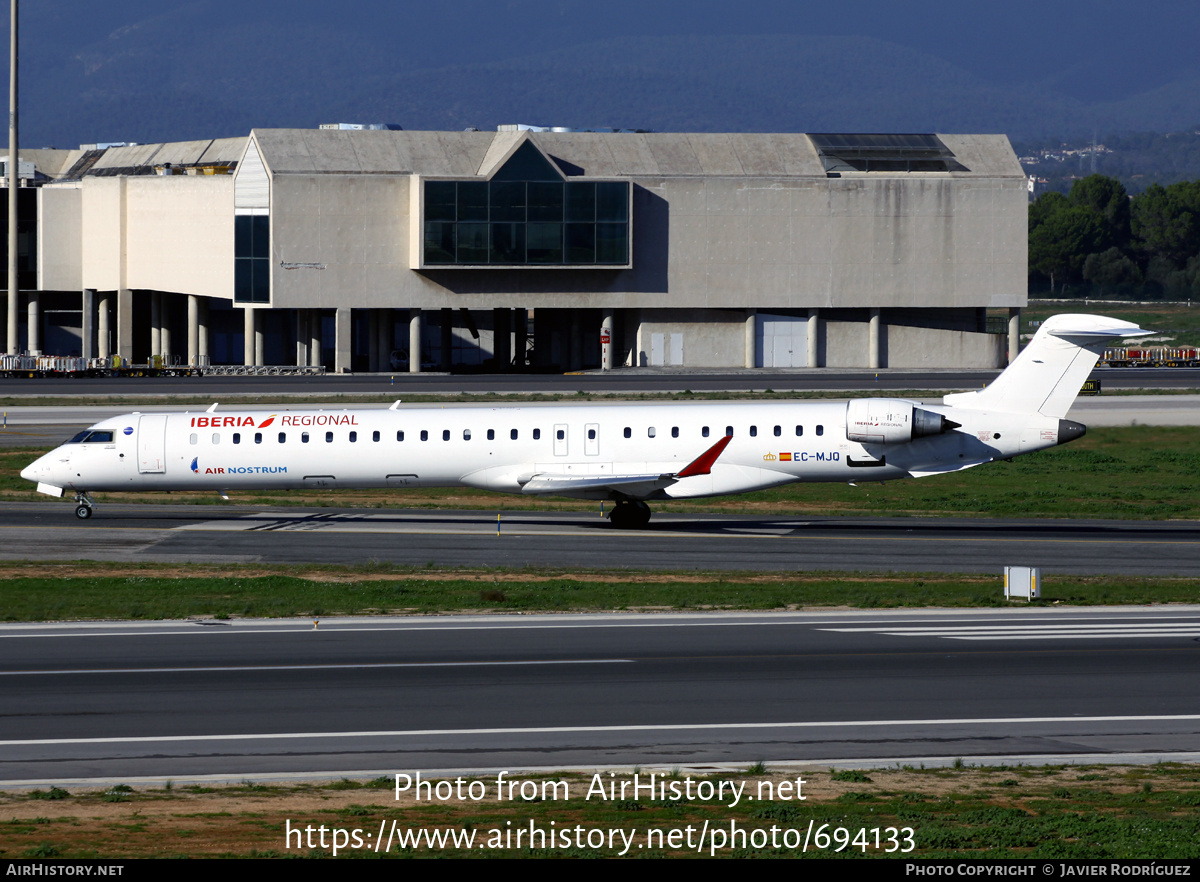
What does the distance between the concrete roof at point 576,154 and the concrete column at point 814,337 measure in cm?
941

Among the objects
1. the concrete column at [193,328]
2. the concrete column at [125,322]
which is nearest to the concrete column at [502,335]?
the concrete column at [193,328]

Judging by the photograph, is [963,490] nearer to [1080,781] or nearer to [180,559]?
[180,559]

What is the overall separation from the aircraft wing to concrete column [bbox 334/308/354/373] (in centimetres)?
5994

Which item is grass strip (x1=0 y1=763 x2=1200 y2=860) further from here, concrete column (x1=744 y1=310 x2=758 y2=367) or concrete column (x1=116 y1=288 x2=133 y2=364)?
concrete column (x1=116 y1=288 x2=133 y2=364)

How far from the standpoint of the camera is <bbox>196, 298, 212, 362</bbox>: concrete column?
341 ft

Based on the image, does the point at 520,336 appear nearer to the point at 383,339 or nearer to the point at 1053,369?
the point at 383,339

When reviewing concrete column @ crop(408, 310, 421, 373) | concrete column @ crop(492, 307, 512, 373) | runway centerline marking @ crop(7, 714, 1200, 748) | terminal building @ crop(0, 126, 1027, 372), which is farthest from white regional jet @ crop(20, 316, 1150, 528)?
concrete column @ crop(492, 307, 512, 373)

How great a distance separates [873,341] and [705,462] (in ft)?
214

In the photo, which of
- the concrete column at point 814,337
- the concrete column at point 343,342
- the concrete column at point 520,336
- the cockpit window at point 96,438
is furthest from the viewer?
the concrete column at point 520,336

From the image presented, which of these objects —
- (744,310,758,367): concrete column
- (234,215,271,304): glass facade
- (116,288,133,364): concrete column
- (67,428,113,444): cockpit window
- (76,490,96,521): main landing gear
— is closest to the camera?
(67,428,113,444): cockpit window

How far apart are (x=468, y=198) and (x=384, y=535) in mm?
59477

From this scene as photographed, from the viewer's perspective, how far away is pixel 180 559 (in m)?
33.4

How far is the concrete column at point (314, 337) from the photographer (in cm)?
9819

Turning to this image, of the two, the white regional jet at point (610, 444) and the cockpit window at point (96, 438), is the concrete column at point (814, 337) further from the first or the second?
the cockpit window at point (96, 438)
